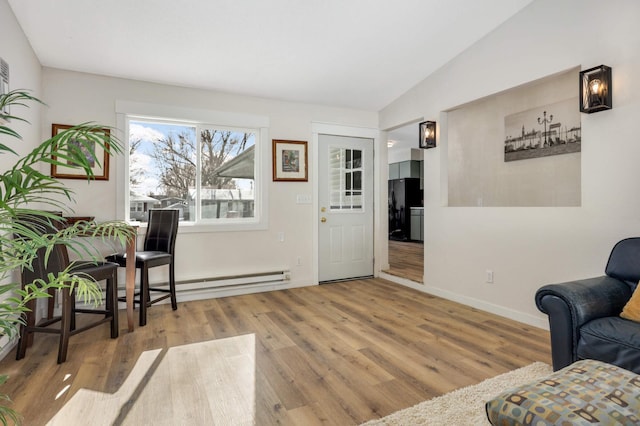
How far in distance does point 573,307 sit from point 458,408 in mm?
831

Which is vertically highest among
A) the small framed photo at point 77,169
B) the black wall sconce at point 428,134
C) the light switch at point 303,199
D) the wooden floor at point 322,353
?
the black wall sconce at point 428,134

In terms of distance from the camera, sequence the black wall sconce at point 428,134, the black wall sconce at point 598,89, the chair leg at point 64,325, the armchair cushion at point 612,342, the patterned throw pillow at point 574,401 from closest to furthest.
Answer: the patterned throw pillow at point 574,401, the armchair cushion at point 612,342, the chair leg at point 64,325, the black wall sconce at point 598,89, the black wall sconce at point 428,134

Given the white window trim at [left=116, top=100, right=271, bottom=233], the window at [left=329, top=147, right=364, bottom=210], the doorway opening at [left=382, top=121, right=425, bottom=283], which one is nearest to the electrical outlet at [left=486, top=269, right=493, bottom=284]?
the window at [left=329, top=147, right=364, bottom=210]

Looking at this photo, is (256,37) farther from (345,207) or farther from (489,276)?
(489,276)

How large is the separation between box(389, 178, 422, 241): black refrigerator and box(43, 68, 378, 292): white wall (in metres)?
4.12

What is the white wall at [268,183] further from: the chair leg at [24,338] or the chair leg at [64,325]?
the chair leg at [64,325]

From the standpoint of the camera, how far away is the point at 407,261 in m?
5.83

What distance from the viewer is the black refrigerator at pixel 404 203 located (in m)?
8.72

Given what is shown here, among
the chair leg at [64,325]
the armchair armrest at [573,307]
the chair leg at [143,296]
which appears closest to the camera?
the armchair armrest at [573,307]

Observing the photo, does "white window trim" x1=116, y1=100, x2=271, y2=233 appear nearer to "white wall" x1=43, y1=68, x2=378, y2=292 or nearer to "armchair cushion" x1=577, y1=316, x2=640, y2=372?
"white wall" x1=43, y1=68, x2=378, y2=292

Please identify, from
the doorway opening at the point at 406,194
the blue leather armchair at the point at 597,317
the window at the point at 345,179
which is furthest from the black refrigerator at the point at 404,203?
the blue leather armchair at the point at 597,317

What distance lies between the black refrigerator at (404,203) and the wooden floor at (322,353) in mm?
5125

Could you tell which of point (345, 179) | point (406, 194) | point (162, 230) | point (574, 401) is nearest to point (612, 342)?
point (574, 401)

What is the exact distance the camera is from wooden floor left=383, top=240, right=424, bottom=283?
15.4 feet
